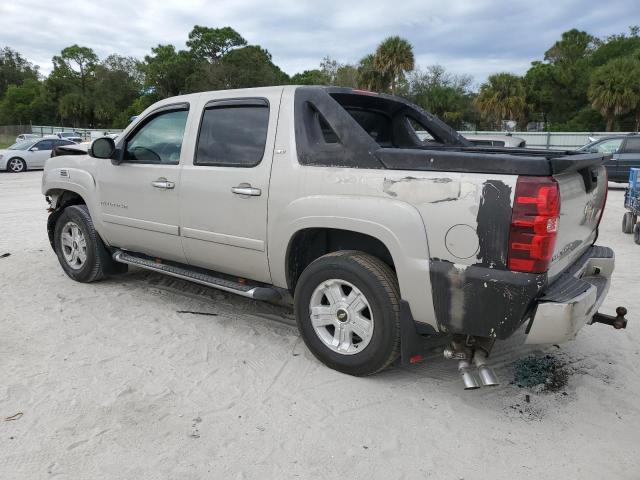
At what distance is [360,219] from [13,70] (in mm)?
102999

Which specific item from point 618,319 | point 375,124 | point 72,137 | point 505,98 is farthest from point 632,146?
point 505,98

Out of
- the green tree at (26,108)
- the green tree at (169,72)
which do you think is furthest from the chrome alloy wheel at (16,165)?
the green tree at (26,108)

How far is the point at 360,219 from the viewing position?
321 centimetres

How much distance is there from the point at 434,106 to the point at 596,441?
5045 cm

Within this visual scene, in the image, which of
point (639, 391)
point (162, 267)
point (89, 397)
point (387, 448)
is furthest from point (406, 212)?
point (162, 267)

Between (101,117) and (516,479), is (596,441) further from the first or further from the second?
(101,117)

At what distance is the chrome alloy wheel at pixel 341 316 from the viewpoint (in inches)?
132

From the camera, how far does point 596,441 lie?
285 cm

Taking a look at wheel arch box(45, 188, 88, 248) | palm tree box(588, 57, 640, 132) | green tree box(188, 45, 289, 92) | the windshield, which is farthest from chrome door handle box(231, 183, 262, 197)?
green tree box(188, 45, 289, 92)

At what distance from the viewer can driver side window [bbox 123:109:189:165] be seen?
4457 millimetres

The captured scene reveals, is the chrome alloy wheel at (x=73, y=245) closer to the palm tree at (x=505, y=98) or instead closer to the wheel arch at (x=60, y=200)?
the wheel arch at (x=60, y=200)

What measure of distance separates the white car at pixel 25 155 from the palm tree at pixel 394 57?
28506mm

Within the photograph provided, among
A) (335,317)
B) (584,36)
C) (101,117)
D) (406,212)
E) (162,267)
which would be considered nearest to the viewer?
(406,212)

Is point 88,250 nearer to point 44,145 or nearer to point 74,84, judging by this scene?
point 44,145
